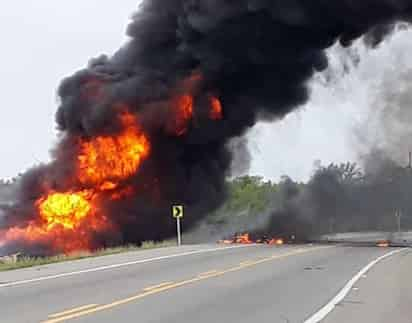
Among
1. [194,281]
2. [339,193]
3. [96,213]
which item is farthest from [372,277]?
[339,193]

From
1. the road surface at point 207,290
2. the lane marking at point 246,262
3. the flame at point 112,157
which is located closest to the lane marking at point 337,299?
the road surface at point 207,290

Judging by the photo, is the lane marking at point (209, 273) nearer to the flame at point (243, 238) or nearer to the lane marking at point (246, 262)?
the lane marking at point (246, 262)

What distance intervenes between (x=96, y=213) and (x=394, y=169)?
17912 millimetres

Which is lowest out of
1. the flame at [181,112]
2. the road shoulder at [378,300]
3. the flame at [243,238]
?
the road shoulder at [378,300]

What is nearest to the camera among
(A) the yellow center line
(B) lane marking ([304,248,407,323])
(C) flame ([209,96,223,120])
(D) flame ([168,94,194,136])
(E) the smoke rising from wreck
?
(B) lane marking ([304,248,407,323])

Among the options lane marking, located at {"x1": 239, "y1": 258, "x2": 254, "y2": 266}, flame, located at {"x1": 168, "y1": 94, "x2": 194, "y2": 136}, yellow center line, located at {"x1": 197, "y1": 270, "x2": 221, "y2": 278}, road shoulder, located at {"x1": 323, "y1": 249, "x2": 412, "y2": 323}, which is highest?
flame, located at {"x1": 168, "y1": 94, "x2": 194, "y2": 136}

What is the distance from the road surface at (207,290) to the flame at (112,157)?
12367 millimetres

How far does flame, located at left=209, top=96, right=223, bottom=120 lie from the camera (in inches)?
1383

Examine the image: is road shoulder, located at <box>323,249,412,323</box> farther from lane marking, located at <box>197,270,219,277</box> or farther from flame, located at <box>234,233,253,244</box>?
flame, located at <box>234,233,253,244</box>

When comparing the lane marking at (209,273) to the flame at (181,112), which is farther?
the flame at (181,112)

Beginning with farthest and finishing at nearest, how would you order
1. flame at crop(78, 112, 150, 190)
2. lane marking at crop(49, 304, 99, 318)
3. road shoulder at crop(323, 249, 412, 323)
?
flame at crop(78, 112, 150, 190), road shoulder at crop(323, 249, 412, 323), lane marking at crop(49, 304, 99, 318)

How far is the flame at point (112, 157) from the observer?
33.2 m

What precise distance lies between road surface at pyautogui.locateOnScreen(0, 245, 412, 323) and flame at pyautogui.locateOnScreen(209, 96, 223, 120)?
577 inches

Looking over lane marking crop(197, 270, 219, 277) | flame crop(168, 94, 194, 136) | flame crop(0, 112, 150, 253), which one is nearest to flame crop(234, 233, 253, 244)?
flame crop(0, 112, 150, 253)
